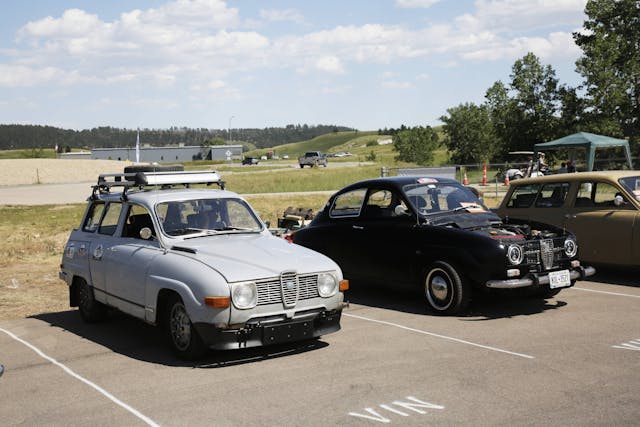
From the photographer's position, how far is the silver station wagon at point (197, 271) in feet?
21.6

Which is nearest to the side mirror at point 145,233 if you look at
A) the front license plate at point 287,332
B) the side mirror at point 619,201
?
the front license plate at point 287,332

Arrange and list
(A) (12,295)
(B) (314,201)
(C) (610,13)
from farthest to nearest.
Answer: (C) (610,13) → (B) (314,201) → (A) (12,295)

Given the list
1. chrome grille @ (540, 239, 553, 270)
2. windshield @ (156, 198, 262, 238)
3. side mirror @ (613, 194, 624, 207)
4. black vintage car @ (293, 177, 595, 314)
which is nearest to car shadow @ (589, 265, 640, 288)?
side mirror @ (613, 194, 624, 207)

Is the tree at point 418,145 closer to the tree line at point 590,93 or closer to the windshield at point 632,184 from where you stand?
the tree line at point 590,93

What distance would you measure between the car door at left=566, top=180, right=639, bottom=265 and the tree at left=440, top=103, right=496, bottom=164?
5051 cm

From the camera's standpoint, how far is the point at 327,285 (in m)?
7.21

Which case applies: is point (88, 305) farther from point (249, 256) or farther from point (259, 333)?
point (259, 333)

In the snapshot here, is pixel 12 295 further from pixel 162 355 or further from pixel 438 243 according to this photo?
pixel 438 243

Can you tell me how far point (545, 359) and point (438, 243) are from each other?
2.54 meters

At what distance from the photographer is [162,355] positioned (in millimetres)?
7312

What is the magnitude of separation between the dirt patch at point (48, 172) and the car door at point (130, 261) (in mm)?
49047

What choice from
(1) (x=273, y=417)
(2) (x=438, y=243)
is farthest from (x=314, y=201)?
(1) (x=273, y=417)

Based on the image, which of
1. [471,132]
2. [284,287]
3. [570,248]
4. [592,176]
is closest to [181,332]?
[284,287]

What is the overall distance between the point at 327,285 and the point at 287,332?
70 centimetres
